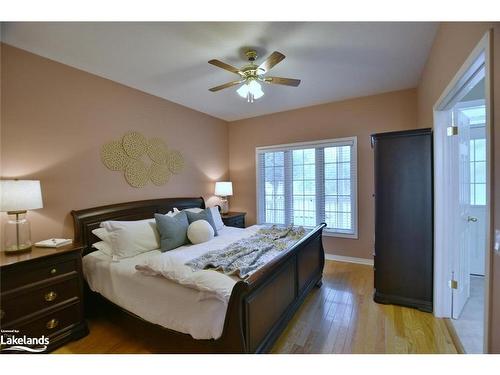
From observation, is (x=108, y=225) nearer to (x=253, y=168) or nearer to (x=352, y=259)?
(x=253, y=168)

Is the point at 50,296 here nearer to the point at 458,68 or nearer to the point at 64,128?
the point at 64,128

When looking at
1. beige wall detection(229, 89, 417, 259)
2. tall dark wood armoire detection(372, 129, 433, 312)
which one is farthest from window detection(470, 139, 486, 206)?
tall dark wood armoire detection(372, 129, 433, 312)

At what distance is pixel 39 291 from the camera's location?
1.88m

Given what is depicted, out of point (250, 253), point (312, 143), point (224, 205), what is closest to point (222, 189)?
point (224, 205)

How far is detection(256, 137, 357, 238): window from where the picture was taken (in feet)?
12.9

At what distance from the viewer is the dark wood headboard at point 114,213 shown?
252 cm

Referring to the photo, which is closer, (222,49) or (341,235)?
(222,49)

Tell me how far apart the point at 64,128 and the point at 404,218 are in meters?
3.79

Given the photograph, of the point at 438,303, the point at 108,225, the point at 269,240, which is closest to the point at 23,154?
the point at 108,225

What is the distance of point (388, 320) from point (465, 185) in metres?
1.55

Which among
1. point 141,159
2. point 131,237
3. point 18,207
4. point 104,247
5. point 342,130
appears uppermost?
point 342,130

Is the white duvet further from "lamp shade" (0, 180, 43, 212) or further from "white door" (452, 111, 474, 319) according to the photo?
"white door" (452, 111, 474, 319)

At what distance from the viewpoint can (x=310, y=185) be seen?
4281mm

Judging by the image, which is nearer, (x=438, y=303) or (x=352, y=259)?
(x=438, y=303)
